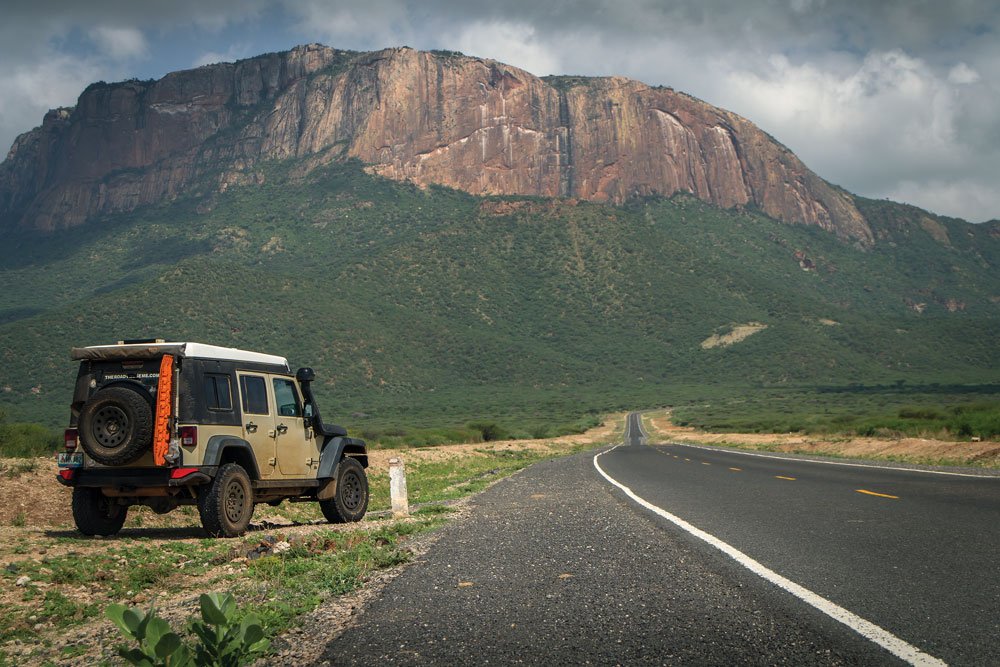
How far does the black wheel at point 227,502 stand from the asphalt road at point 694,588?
3.18m

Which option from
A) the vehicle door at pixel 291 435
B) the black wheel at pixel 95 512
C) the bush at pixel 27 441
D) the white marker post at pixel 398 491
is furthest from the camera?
the bush at pixel 27 441

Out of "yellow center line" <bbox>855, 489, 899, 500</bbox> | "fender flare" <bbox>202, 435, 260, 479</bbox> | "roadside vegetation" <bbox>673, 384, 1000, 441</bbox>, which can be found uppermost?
"fender flare" <bbox>202, 435, 260, 479</bbox>

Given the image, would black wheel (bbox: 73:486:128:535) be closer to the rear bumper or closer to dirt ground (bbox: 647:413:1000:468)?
the rear bumper

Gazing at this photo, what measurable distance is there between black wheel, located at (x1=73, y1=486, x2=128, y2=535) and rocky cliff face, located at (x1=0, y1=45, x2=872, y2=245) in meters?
154

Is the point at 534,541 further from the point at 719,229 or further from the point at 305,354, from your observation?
the point at 719,229

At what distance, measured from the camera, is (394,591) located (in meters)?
7.09

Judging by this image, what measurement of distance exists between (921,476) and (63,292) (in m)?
126

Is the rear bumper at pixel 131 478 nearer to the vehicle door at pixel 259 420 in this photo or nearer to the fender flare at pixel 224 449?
the fender flare at pixel 224 449

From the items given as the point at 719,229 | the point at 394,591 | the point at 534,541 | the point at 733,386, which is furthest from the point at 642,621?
the point at 719,229

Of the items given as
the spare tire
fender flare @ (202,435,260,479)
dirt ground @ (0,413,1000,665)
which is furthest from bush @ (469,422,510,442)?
the spare tire

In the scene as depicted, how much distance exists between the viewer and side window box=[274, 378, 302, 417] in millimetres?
12984

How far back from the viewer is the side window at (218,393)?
11.3 meters

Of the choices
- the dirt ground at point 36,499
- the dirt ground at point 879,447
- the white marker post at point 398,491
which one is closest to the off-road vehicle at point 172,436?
the white marker post at point 398,491

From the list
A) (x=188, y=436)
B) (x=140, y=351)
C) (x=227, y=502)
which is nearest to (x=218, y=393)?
(x=188, y=436)
